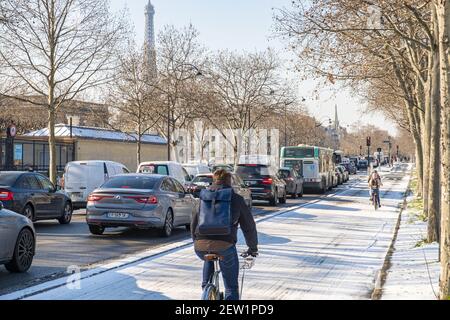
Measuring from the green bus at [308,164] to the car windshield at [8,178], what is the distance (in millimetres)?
23785

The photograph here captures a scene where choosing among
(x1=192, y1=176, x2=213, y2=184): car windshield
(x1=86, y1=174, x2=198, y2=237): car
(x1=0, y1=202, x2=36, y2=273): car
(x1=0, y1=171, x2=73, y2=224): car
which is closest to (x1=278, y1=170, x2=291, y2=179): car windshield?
(x1=192, y1=176, x2=213, y2=184): car windshield

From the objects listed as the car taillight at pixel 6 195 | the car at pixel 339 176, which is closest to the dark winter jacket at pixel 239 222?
the car taillight at pixel 6 195

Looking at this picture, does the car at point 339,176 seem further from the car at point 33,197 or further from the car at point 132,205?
the car at point 132,205

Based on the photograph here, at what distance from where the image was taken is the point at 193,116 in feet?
160

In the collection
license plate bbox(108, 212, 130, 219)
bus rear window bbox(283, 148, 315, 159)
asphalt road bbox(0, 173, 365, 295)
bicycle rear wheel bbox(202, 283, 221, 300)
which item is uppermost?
bus rear window bbox(283, 148, 315, 159)

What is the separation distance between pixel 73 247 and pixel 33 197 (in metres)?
4.17

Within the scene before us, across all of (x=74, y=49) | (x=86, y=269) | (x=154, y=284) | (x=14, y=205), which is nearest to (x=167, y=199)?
(x=14, y=205)

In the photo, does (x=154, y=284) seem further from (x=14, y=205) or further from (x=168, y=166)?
(x=168, y=166)

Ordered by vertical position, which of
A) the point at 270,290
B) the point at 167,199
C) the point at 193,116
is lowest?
the point at 270,290

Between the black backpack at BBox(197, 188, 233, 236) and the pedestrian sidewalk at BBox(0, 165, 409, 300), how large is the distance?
7.77ft

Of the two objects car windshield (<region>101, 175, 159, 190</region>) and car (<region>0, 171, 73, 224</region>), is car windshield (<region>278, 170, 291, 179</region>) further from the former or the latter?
car windshield (<region>101, 175, 159, 190</region>)

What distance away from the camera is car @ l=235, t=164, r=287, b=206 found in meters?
27.0

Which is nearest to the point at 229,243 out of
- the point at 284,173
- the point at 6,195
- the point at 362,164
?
the point at 6,195

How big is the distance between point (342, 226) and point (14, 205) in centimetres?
911
